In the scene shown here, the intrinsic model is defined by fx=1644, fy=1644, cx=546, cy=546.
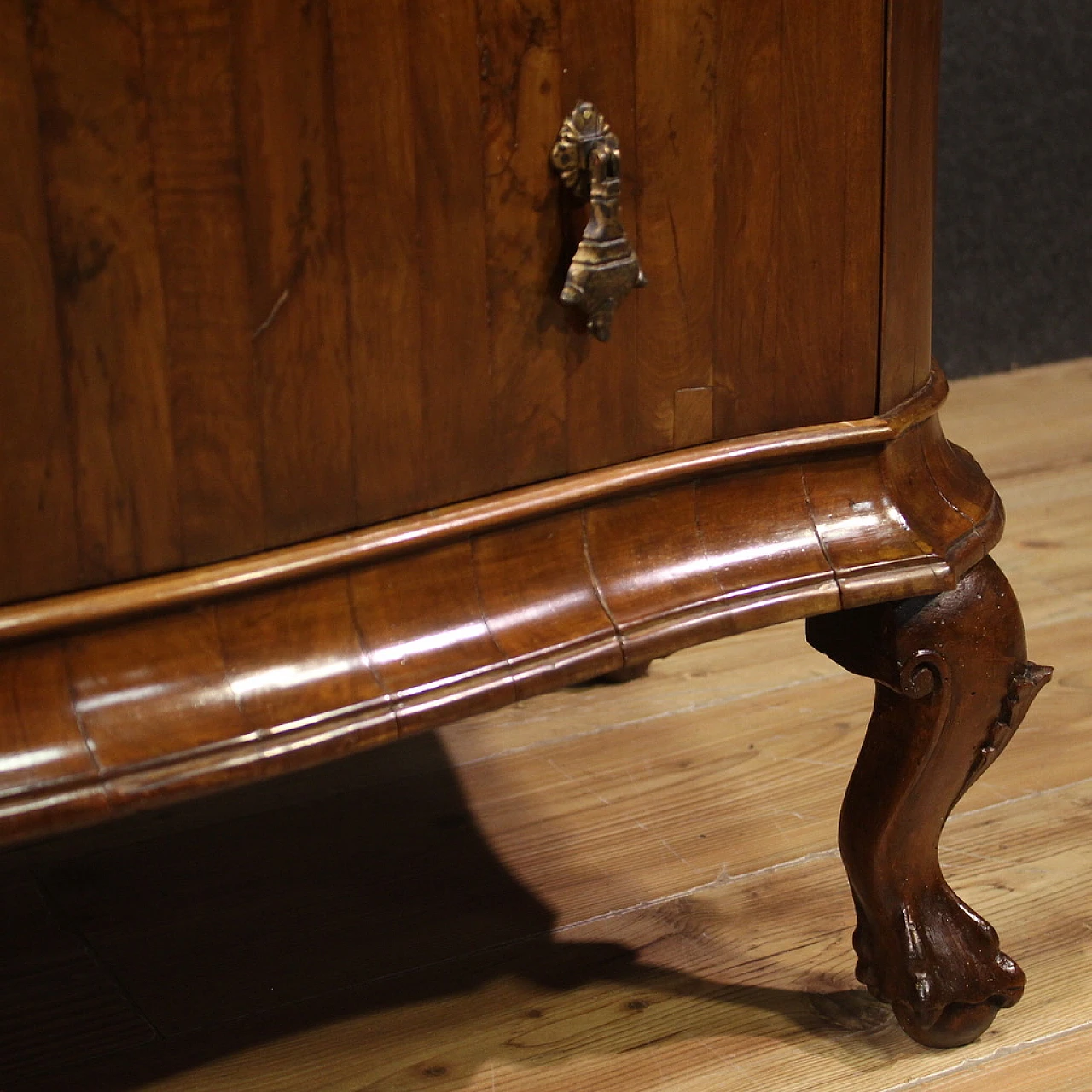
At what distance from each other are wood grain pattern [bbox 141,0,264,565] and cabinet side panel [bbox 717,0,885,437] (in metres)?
0.23

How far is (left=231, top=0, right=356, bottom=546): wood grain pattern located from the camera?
0.61 metres

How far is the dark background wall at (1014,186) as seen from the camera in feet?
7.04

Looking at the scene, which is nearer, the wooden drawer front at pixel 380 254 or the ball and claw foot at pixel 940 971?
the wooden drawer front at pixel 380 254

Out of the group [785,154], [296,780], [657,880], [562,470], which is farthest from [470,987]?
[785,154]

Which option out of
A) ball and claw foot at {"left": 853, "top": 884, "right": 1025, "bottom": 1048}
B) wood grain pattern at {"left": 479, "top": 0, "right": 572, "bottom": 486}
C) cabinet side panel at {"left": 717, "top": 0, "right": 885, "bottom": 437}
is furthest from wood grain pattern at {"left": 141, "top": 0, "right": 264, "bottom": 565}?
ball and claw foot at {"left": 853, "top": 884, "right": 1025, "bottom": 1048}

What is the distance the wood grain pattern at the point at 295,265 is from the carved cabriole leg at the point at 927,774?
32cm

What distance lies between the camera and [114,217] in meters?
0.59

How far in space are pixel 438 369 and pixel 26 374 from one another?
0.56 feet

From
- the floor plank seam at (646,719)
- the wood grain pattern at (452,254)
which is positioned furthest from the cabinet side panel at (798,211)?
the floor plank seam at (646,719)

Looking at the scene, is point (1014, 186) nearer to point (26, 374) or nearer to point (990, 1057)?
point (990, 1057)

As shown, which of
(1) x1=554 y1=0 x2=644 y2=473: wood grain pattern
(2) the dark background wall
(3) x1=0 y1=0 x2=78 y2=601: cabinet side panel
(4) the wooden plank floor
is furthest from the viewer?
(2) the dark background wall

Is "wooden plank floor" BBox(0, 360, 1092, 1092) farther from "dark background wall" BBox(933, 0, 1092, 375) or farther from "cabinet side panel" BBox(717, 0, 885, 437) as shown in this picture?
"dark background wall" BBox(933, 0, 1092, 375)

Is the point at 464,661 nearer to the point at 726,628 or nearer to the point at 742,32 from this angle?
the point at 726,628

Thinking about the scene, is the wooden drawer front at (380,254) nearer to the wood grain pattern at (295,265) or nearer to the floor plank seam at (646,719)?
the wood grain pattern at (295,265)
